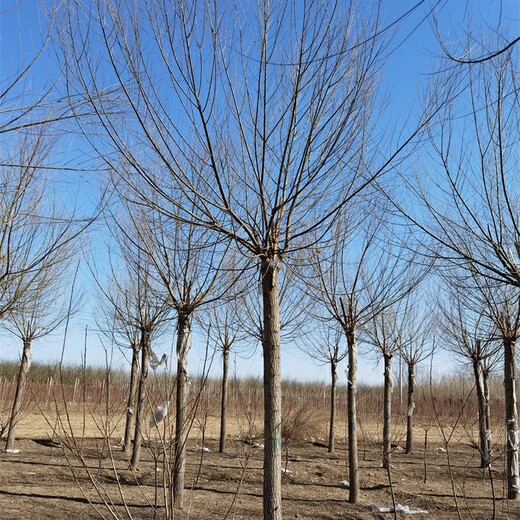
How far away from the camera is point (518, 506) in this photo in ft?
26.6

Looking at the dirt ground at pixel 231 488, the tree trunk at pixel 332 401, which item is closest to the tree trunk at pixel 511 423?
the dirt ground at pixel 231 488

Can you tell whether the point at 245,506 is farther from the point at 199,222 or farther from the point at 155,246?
the point at 199,222

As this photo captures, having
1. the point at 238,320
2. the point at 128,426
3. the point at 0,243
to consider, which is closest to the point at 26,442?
the point at 128,426

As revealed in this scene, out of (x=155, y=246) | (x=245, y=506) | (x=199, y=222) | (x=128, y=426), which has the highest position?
(x=155, y=246)

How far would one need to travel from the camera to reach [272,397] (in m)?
3.98

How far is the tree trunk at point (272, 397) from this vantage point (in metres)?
3.87

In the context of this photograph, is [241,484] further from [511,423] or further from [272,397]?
[511,423]

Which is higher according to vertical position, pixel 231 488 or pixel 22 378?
pixel 22 378

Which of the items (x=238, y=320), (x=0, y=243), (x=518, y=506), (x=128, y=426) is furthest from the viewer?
(x=238, y=320)

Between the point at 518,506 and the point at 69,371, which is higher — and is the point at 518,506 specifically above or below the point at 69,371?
below

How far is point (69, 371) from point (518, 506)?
105 feet

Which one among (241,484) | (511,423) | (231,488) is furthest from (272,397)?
(511,423)

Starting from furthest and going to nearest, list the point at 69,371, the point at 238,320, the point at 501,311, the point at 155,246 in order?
the point at 69,371 < the point at 238,320 < the point at 501,311 < the point at 155,246

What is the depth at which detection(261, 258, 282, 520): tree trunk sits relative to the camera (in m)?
3.87
